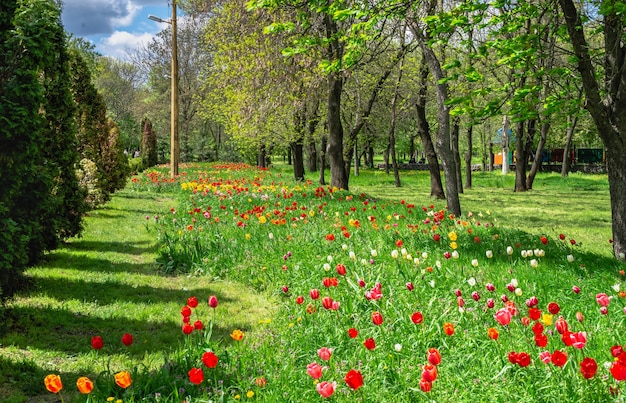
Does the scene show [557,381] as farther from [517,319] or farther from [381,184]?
[381,184]

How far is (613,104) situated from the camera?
23.8 feet

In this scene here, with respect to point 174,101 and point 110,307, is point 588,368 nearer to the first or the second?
point 110,307

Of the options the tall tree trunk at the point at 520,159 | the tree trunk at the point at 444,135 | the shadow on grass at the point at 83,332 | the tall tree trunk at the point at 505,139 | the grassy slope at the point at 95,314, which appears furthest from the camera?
the tall tree trunk at the point at 505,139

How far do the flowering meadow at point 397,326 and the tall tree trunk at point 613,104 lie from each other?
111 centimetres

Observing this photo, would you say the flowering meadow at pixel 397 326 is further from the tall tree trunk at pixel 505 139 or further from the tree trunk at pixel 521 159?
the tall tree trunk at pixel 505 139

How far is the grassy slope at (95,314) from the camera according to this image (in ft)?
13.6

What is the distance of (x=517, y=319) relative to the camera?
3977 millimetres

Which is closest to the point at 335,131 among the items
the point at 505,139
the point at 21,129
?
the point at 21,129

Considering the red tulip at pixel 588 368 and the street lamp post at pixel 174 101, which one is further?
the street lamp post at pixel 174 101

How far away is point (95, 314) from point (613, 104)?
24.6 feet

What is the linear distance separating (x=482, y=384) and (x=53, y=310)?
4590 mm

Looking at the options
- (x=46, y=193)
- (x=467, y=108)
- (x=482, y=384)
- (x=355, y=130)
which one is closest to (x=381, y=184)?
(x=355, y=130)

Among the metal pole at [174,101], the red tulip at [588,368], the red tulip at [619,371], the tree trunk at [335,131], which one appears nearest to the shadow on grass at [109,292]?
the red tulip at [588,368]

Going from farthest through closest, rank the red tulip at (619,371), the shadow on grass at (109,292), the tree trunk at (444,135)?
the tree trunk at (444,135) → the shadow on grass at (109,292) → the red tulip at (619,371)
